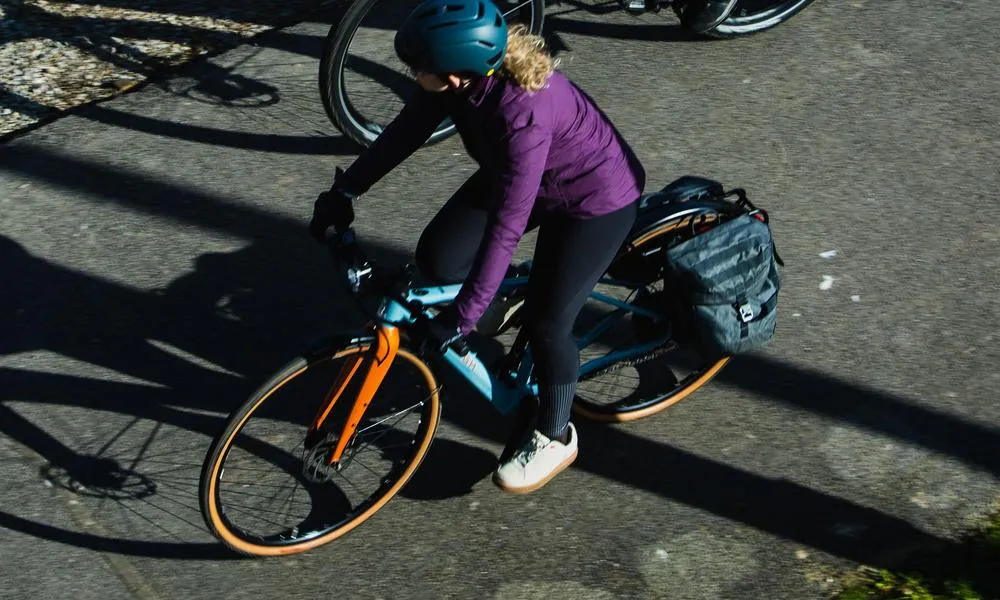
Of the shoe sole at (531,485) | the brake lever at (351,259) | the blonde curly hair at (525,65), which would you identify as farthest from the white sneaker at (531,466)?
the blonde curly hair at (525,65)

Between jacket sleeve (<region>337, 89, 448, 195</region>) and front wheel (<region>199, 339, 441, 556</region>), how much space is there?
0.59m

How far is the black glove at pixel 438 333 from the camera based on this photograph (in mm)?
3578

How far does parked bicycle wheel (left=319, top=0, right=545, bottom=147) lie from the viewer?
572cm

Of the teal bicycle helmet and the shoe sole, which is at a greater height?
the teal bicycle helmet

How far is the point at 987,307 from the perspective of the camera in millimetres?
5129

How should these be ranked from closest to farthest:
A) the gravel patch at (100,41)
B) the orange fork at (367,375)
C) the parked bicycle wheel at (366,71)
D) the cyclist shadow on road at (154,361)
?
1. the orange fork at (367,375)
2. the cyclist shadow on road at (154,361)
3. the parked bicycle wheel at (366,71)
4. the gravel patch at (100,41)

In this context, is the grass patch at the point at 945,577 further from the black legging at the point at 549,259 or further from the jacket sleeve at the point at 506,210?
the jacket sleeve at the point at 506,210

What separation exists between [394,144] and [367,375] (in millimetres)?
782

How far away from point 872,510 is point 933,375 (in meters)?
0.83

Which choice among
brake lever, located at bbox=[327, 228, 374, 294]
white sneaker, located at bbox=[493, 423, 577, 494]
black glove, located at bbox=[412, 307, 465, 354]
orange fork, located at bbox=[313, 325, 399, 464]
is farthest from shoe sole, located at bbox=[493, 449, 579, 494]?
brake lever, located at bbox=[327, 228, 374, 294]

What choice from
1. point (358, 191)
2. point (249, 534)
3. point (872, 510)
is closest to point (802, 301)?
point (872, 510)

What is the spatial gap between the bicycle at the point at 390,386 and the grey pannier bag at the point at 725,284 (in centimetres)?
11

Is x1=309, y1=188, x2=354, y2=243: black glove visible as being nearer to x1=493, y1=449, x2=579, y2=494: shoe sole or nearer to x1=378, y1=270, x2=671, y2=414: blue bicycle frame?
x1=378, y1=270, x2=671, y2=414: blue bicycle frame

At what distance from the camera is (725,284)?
4145mm
